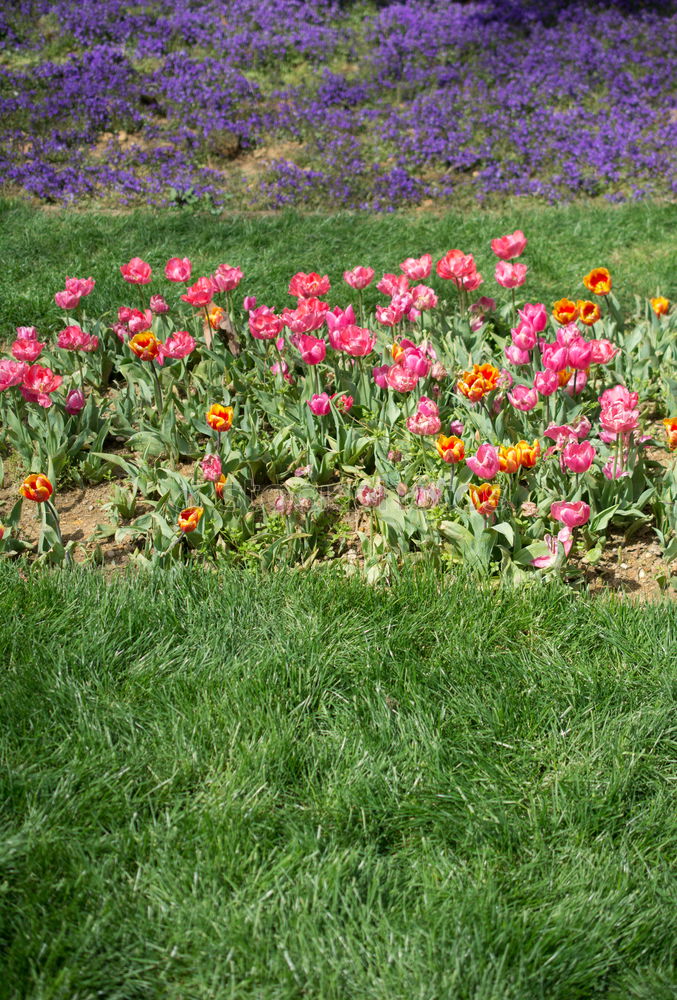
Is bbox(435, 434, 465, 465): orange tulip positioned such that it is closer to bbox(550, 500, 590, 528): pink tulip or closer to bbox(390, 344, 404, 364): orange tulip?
bbox(550, 500, 590, 528): pink tulip

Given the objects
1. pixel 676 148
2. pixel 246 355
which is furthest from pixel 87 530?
pixel 676 148

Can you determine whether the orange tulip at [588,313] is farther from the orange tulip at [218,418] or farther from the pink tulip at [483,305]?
the orange tulip at [218,418]

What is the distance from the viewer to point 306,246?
18.8 ft

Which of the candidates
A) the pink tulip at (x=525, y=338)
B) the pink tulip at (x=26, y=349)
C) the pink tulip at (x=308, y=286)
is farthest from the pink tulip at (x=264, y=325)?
the pink tulip at (x=525, y=338)

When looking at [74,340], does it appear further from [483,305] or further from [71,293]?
[483,305]

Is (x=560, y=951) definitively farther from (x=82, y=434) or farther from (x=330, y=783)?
(x=82, y=434)

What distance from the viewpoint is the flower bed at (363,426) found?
3.08m

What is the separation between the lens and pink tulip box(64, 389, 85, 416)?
3693 mm

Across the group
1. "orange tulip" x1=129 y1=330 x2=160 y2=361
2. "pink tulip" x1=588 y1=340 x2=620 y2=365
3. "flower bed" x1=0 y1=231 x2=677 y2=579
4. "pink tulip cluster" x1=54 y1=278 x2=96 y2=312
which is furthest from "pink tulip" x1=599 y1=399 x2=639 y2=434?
"pink tulip cluster" x1=54 y1=278 x2=96 y2=312

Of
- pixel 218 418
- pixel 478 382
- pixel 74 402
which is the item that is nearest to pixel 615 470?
pixel 478 382

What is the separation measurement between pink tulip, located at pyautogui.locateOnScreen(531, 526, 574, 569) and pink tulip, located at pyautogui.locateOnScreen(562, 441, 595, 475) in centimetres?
19

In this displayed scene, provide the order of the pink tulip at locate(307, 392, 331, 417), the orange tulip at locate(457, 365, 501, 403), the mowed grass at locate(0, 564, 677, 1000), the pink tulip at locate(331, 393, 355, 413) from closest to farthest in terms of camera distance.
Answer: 1. the mowed grass at locate(0, 564, 677, 1000)
2. the orange tulip at locate(457, 365, 501, 403)
3. the pink tulip at locate(307, 392, 331, 417)
4. the pink tulip at locate(331, 393, 355, 413)

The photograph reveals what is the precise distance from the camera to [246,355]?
4254 mm

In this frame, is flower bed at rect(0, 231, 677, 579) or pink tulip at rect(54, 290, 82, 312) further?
pink tulip at rect(54, 290, 82, 312)
